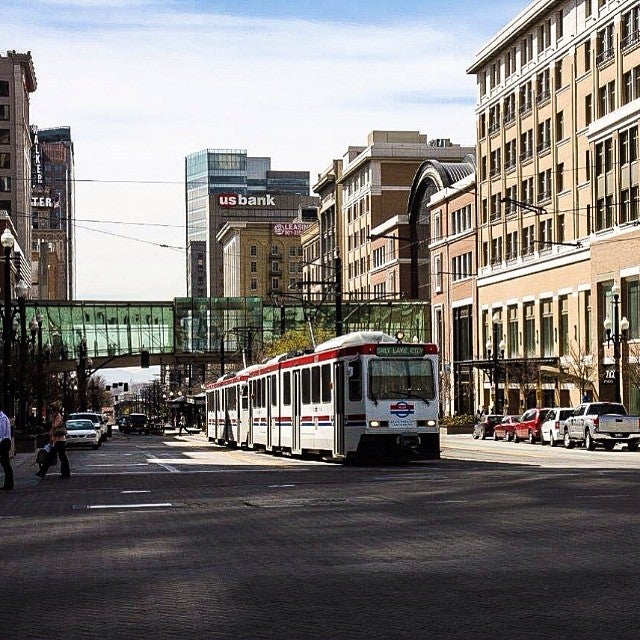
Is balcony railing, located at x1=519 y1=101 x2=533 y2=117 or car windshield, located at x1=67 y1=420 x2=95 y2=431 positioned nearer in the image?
car windshield, located at x1=67 y1=420 x2=95 y2=431

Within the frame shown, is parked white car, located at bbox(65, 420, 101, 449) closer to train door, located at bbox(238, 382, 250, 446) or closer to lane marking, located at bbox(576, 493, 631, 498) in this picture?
train door, located at bbox(238, 382, 250, 446)

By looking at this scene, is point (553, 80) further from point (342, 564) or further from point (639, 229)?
point (342, 564)

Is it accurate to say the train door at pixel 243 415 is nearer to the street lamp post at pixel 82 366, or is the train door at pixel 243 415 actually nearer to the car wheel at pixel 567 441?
the car wheel at pixel 567 441

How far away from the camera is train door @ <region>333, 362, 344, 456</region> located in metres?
37.9

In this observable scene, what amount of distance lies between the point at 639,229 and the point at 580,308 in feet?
38.3

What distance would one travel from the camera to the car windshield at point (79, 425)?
6894cm

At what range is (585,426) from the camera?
2201 inches

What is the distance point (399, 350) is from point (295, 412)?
704cm

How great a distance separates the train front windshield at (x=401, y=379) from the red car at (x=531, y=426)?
29528 mm

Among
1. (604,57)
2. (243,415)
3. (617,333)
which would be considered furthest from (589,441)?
(604,57)

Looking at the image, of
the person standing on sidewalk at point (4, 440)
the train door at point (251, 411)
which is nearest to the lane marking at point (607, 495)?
the person standing on sidewalk at point (4, 440)

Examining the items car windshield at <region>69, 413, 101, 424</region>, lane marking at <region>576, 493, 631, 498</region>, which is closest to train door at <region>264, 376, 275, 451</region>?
lane marking at <region>576, 493, 631, 498</region>

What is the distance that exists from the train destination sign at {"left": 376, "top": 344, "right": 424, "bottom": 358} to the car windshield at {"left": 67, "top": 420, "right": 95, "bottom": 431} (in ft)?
111

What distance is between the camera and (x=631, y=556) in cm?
1449
